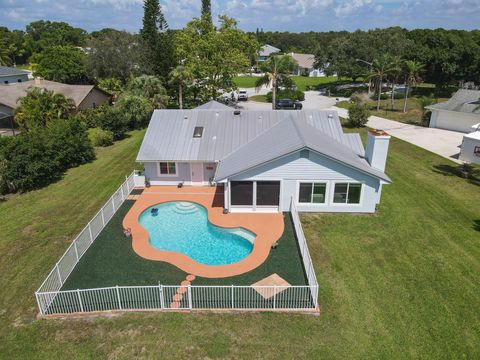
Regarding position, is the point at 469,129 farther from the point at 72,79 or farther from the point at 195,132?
the point at 72,79

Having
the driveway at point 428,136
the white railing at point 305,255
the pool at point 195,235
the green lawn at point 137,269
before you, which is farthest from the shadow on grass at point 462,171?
the pool at point 195,235

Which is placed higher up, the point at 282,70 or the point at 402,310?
the point at 282,70

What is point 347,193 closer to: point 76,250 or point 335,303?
point 335,303

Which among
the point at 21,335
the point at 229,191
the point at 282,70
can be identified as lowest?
the point at 21,335

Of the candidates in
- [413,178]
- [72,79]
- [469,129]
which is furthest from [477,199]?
[72,79]

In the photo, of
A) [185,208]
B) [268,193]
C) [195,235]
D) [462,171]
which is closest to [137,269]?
[195,235]

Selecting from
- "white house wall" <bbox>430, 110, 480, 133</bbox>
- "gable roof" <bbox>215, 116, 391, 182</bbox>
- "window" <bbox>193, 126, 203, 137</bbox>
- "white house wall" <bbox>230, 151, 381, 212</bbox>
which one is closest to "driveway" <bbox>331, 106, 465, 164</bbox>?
"white house wall" <bbox>430, 110, 480, 133</bbox>

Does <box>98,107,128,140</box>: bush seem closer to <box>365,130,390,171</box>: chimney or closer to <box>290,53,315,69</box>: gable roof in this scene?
<box>365,130,390,171</box>: chimney
